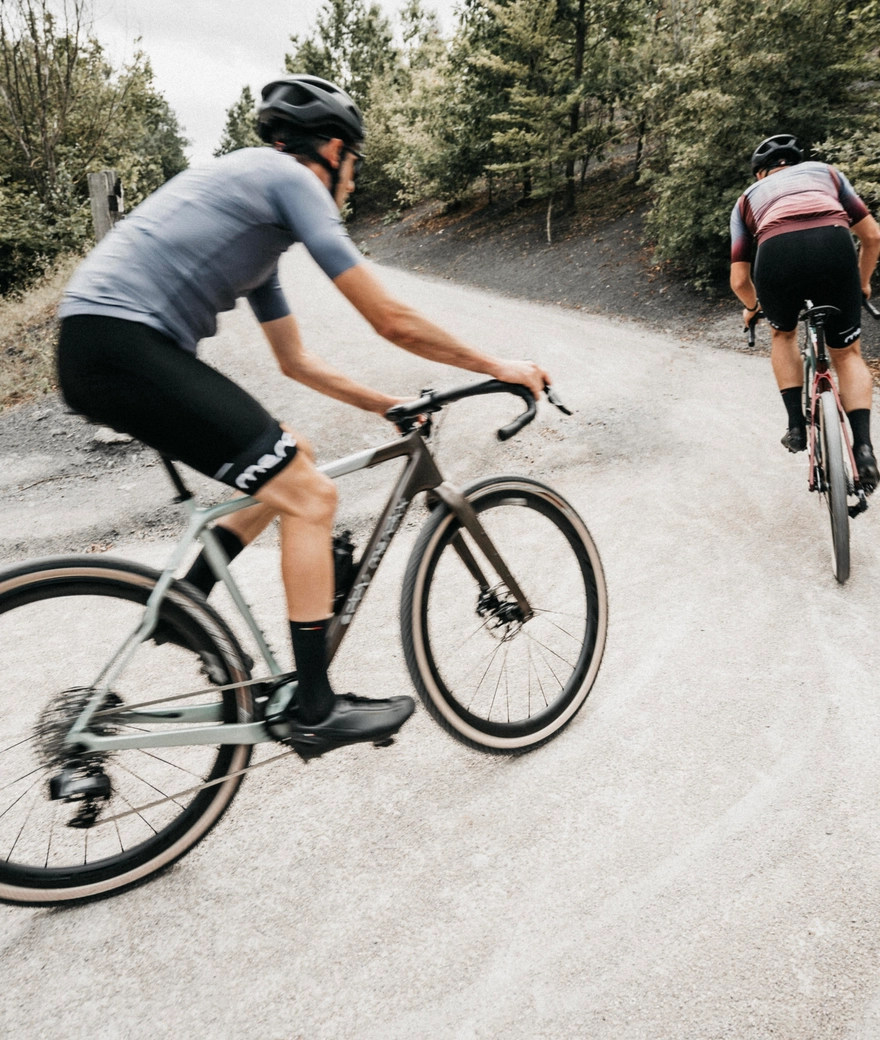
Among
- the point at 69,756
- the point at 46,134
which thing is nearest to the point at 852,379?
the point at 69,756

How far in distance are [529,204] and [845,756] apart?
2247cm

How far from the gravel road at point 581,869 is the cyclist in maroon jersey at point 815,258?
0.88 meters

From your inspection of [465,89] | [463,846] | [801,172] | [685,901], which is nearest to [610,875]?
[685,901]

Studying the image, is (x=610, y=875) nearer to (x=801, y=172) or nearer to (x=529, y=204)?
(x=801, y=172)

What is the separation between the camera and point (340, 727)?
7.11ft

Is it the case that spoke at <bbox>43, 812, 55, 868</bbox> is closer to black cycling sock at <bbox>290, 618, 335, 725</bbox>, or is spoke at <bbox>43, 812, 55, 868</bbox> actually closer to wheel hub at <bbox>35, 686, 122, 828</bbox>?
wheel hub at <bbox>35, 686, 122, 828</bbox>

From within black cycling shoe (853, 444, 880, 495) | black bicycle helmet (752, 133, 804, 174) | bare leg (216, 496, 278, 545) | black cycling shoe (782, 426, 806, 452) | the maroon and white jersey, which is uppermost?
black bicycle helmet (752, 133, 804, 174)

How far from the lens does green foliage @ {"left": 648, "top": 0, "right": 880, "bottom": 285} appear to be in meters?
10.2

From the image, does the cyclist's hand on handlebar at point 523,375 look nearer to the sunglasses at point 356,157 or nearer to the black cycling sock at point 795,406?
the sunglasses at point 356,157

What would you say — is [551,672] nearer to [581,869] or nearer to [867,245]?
[581,869]

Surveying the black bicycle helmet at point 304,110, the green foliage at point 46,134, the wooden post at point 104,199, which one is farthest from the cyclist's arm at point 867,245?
the green foliage at point 46,134

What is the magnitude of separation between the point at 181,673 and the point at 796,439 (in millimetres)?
3707

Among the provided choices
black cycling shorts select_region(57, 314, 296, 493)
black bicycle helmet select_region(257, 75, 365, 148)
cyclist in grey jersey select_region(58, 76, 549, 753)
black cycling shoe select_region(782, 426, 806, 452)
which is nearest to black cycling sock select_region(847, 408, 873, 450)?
black cycling shoe select_region(782, 426, 806, 452)

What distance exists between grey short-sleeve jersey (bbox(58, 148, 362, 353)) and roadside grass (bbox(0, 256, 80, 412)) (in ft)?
23.5
